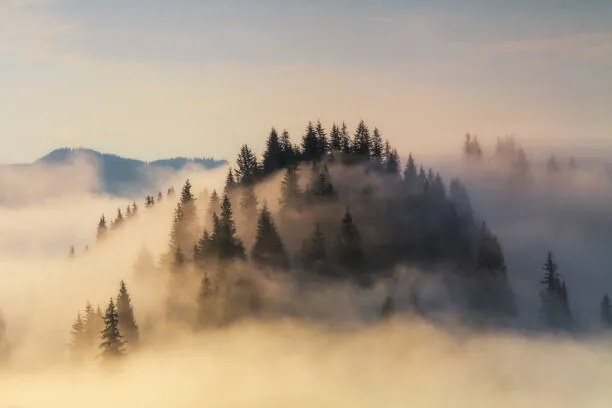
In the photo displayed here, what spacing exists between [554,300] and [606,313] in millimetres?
261

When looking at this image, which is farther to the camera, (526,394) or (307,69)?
(307,69)

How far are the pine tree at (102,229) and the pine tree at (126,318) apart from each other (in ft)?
0.73

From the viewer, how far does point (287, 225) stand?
9.89ft

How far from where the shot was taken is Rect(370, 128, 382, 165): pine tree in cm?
314

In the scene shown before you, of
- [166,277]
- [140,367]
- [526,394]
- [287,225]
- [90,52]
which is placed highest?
[90,52]

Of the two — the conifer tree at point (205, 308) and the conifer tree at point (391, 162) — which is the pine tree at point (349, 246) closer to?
the conifer tree at point (391, 162)

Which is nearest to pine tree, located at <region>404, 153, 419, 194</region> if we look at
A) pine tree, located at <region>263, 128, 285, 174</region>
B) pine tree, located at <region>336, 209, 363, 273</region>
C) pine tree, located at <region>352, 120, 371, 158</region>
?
pine tree, located at <region>352, 120, 371, 158</region>

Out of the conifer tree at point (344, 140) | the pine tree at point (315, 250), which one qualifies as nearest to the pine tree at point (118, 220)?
the pine tree at point (315, 250)

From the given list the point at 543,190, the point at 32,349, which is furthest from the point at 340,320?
the point at 32,349

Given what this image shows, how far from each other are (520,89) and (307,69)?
→ 1.00m

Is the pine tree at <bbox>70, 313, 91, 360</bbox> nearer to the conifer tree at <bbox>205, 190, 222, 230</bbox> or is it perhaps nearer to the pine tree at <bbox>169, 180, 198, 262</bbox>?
the pine tree at <bbox>169, 180, 198, 262</bbox>

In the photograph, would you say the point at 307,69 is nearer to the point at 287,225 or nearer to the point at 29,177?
the point at 287,225

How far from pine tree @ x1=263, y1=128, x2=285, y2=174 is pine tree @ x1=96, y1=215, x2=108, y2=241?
728 mm

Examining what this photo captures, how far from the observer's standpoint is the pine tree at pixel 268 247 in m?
3.00
